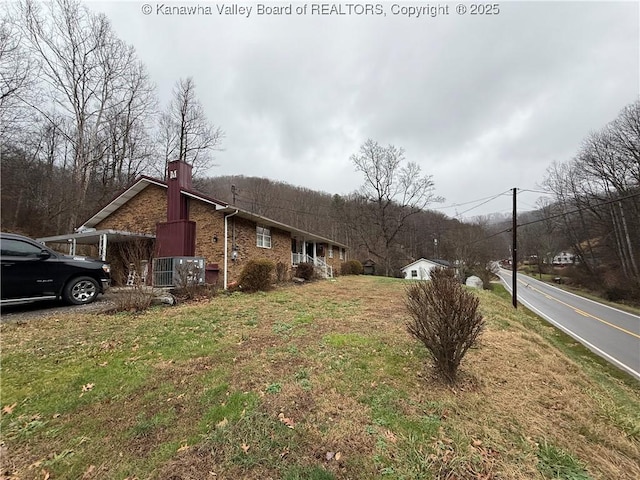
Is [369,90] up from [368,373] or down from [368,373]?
up

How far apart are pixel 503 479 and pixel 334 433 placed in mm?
1479

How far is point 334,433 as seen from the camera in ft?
9.53

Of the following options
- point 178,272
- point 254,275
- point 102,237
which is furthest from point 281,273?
point 102,237

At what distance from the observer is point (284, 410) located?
10.7 ft

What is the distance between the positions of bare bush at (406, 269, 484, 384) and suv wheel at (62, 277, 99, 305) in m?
8.87

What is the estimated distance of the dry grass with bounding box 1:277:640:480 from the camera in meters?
2.57

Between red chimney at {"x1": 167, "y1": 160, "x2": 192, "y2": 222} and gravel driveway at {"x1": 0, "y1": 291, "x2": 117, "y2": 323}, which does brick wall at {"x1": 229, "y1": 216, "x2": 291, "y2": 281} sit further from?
gravel driveway at {"x1": 0, "y1": 291, "x2": 117, "y2": 323}

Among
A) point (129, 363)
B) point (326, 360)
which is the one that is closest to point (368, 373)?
point (326, 360)

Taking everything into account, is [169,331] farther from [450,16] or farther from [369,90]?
[369,90]

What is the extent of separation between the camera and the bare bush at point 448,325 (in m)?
4.03

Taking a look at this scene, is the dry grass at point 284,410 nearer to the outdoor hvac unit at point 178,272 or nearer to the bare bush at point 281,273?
the outdoor hvac unit at point 178,272

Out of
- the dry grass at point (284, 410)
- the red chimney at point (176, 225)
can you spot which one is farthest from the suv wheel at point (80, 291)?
the red chimney at point (176, 225)

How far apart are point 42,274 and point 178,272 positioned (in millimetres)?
3549

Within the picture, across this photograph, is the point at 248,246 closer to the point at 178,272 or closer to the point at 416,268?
the point at 178,272
